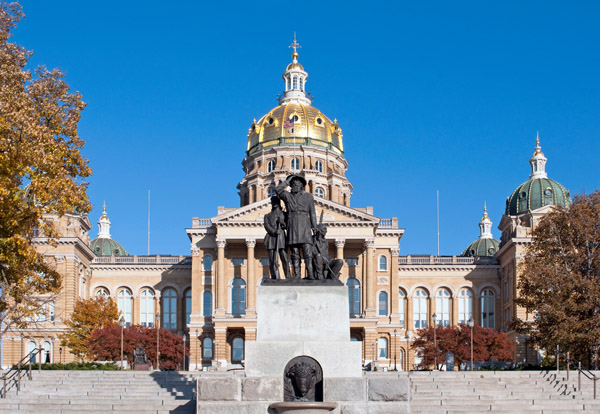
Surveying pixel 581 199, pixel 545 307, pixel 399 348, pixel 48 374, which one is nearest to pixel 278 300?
pixel 48 374

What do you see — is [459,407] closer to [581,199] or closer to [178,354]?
[581,199]

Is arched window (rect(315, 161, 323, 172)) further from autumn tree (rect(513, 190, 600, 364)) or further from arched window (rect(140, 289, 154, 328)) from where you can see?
autumn tree (rect(513, 190, 600, 364))

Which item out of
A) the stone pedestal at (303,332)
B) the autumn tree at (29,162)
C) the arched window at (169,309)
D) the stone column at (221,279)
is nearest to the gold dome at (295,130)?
the arched window at (169,309)

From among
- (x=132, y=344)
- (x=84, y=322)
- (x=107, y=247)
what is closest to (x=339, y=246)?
(x=132, y=344)

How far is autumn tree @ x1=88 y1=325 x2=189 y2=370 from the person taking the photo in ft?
256

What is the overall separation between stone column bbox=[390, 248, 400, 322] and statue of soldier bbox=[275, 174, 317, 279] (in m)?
64.2

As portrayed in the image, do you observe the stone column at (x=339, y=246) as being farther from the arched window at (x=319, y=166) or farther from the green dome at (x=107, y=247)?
the green dome at (x=107, y=247)

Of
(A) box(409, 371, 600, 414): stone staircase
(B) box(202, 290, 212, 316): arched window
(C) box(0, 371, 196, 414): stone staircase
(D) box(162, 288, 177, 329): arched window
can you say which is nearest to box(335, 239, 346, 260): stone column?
(B) box(202, 290, 212, 316): arched window

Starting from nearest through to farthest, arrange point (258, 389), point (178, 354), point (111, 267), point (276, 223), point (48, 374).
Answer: point (258, 389)
point (276, 223)
point (48, 374)
point (178, 354)
point (111, 267)

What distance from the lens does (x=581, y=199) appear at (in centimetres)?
5584

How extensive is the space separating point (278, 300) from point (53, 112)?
12.6 metres

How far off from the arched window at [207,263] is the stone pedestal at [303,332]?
65785 mm

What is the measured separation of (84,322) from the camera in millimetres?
85062

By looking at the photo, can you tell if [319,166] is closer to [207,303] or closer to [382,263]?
[382,263]
